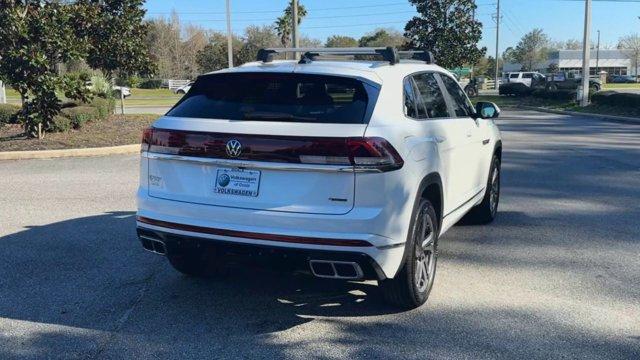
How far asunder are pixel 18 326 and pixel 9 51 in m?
10.7

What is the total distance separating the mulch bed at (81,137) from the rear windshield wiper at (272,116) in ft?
35.4

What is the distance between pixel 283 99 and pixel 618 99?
25436mm

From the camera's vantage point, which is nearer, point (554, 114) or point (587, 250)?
point (587, 250)

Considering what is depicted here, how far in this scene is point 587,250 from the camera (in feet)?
19.8

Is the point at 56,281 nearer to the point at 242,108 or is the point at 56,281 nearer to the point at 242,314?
the point at 242,314

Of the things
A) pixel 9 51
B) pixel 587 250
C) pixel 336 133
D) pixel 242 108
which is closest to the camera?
pixel 336 133

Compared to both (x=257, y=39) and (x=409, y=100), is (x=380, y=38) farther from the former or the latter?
(x=409, y=100)

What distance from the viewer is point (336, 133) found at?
3.82 metres

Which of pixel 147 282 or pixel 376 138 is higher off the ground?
pixel 376 138

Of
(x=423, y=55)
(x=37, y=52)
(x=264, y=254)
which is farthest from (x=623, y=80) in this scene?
(x=264, y=254)

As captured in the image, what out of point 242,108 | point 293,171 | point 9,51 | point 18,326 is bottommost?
point 18,326

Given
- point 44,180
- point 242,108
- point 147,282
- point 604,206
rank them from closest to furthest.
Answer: point 242,108
point 147,282
point 604,206
point 44,180

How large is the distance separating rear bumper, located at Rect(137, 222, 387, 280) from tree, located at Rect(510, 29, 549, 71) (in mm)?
111007

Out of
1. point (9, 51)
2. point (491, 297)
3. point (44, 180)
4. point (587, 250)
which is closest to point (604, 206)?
point (587, 250)
